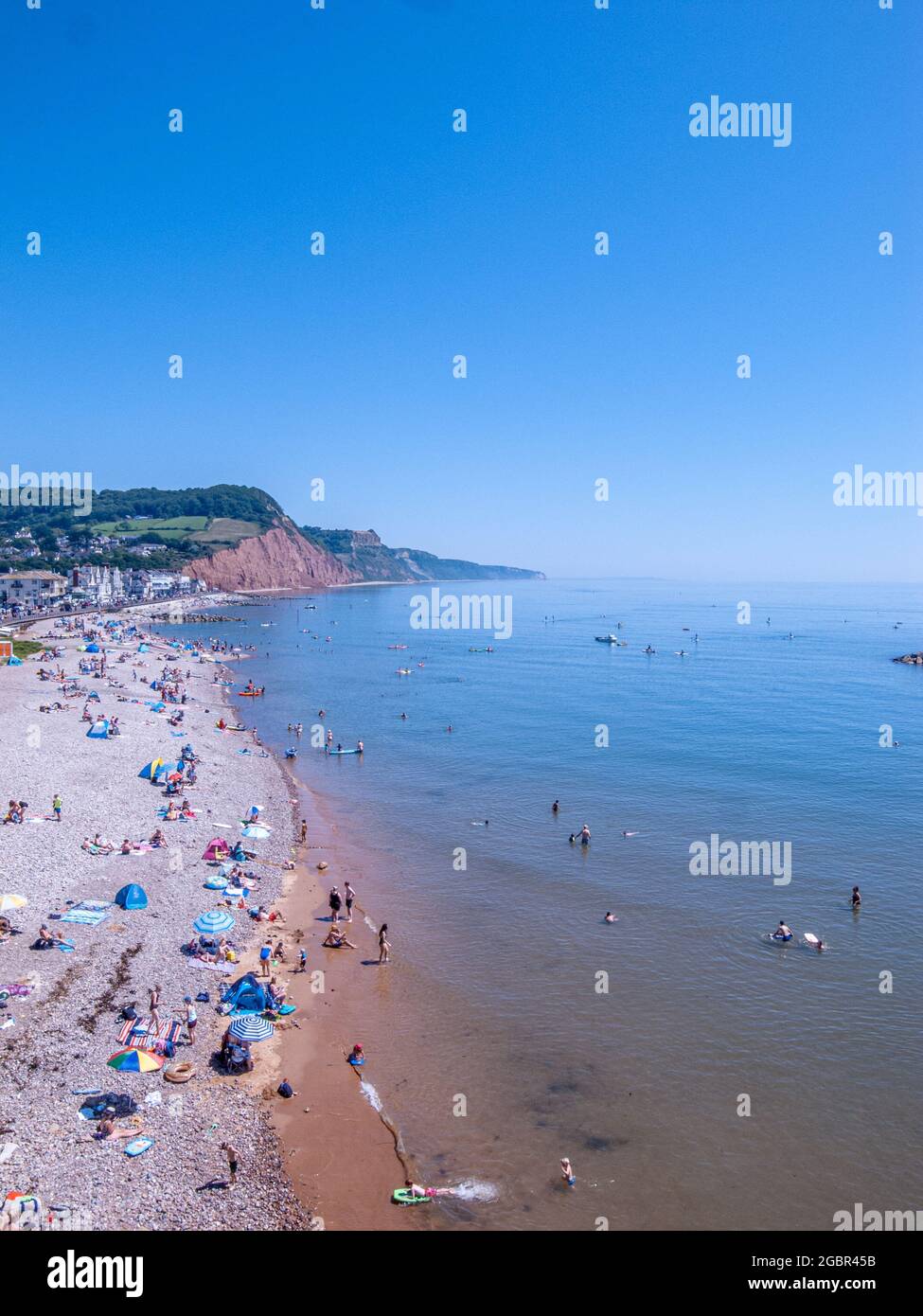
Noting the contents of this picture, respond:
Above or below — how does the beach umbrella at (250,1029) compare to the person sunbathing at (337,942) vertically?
above

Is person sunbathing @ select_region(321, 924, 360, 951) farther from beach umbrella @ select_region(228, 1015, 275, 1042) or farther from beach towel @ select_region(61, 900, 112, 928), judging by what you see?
beach towel @ select_region(61, 900, 112, 928)

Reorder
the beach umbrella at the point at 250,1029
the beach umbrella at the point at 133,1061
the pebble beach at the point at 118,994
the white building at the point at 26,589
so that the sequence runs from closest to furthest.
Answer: the pebble beach at the point at 118,994 < the beach umbrella at the point at 133,1061 < the beach umbrella at the point at 250,1029 < the white building at the point at 26,589

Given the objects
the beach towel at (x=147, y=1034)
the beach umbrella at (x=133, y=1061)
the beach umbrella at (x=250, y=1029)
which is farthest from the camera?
the beach umbrella at (x=250, y=1029)

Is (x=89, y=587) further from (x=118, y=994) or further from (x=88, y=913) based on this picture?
(x=118, y=994)

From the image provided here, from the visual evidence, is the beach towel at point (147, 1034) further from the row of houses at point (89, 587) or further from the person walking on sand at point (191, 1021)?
the row of houses at point (89, 587)

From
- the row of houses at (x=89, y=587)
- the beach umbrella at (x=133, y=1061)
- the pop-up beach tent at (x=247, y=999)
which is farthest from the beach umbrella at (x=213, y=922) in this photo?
the row of houses at (x=89, y=587)
